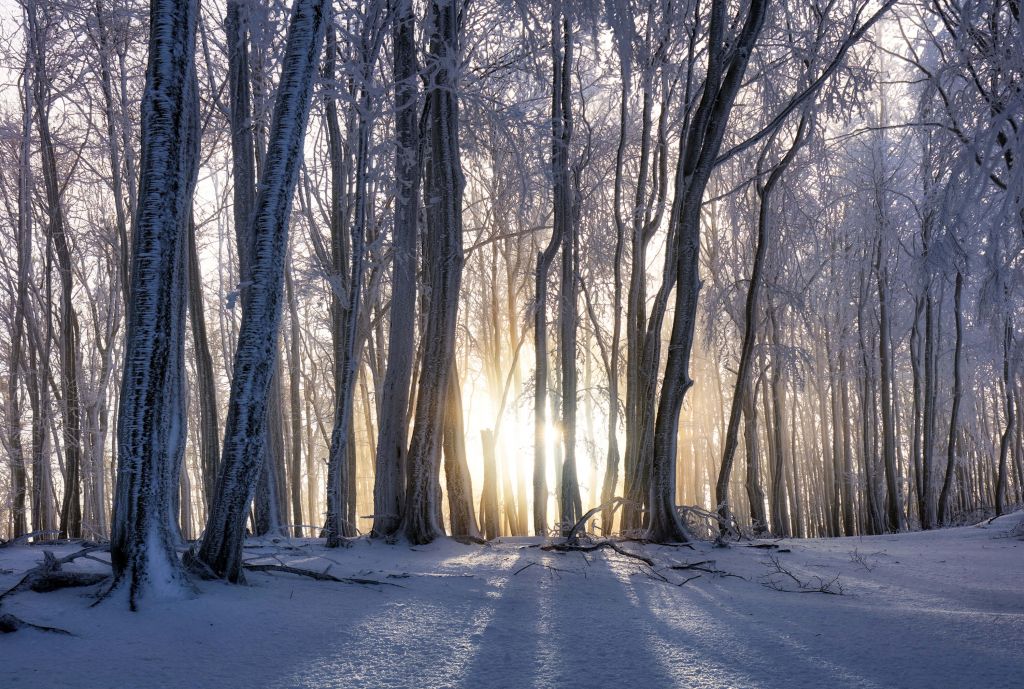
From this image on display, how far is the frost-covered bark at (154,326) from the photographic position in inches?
128

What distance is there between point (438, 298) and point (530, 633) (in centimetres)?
437

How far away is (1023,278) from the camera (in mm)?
5820

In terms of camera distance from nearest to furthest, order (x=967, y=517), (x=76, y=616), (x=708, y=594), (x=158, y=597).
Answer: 1. (x=76, y=616)
2. (x=158, y=597)
3. (x=708, y=594)
4. (x=967, y=517)

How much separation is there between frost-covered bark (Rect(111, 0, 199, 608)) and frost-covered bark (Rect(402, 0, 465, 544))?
3.49 m

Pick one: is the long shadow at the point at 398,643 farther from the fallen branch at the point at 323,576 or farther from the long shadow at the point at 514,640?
the fallen branch at the point at 323,576

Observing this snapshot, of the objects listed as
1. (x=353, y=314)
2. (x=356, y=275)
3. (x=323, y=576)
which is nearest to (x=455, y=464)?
(x=353, y=314)

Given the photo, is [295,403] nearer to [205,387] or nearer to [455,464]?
[205,387]

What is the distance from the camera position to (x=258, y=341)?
3.75m

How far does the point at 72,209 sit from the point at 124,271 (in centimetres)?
794

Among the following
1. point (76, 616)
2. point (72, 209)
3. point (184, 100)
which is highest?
point (72, 209)

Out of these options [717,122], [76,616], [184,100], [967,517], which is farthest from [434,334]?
[967,517]

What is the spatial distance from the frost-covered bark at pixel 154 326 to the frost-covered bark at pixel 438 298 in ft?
11.5

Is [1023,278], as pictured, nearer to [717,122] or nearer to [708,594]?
[717,122]

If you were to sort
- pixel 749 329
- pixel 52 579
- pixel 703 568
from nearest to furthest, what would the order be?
pixel 52 579
pixel 703 568
pixel 749 329
